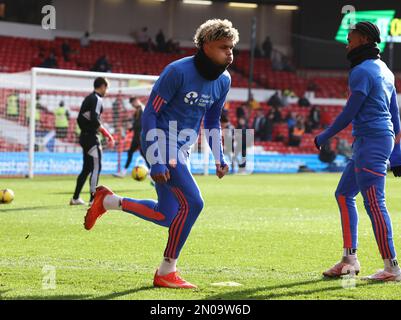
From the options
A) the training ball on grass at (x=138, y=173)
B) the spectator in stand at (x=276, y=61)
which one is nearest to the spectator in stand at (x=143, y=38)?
the spectator in stand at (x=276, y=61)

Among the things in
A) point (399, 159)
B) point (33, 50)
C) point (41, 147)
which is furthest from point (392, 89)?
point (33, 50)

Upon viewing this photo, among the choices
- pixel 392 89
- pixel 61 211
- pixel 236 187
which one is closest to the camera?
pixel 392 89

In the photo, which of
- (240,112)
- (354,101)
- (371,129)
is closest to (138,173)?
(371,129)

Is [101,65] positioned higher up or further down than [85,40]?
further down

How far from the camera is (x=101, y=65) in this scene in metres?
36.0

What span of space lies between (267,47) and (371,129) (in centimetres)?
3732

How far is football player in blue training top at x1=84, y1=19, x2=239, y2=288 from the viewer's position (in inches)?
268

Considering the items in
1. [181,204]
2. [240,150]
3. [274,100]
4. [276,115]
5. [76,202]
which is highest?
[181,204]

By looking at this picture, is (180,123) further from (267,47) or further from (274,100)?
(267,47)

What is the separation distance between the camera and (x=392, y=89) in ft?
25.1

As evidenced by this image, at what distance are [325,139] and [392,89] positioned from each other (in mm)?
843

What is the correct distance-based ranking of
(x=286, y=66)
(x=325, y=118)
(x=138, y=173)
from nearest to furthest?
(x=138, y=173)
(x=325, y=118)
(x=286, y=66)

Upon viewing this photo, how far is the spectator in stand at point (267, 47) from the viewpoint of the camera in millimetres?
44125
